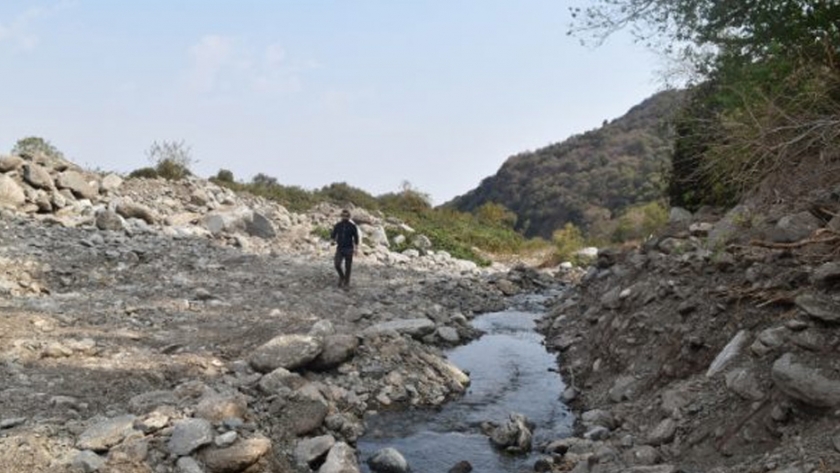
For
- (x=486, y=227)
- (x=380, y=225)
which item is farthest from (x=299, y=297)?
(x=486, y=227)

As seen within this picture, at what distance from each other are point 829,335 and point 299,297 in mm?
9644

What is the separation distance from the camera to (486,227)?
38.3 m

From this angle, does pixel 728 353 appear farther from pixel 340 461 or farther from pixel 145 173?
pixel 145 173

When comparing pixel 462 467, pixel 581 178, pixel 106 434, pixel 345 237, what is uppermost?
pixel 581 178

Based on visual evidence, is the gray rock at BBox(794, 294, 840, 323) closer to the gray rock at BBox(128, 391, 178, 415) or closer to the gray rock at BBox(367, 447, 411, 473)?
the gray rock at BBox(367, 447, 411, 473)

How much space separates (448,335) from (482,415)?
11.8 ft

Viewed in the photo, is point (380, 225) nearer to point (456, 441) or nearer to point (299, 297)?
point (299, 297)

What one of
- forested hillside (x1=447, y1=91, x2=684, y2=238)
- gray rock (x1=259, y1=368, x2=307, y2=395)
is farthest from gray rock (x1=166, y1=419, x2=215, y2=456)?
forested hillside (x1=447, y1=91, x2=684, y2=238)

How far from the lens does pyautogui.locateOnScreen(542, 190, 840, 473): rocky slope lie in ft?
17.5

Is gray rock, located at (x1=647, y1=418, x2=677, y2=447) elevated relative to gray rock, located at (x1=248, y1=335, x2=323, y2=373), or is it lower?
lower

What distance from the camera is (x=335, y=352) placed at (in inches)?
347

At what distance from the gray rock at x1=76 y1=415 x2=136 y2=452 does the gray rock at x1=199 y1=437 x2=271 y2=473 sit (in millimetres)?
758

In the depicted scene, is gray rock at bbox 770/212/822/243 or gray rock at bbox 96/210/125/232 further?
gray rock at bbox 96/210/125/232

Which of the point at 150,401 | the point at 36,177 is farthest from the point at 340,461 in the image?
the point at 36,177
